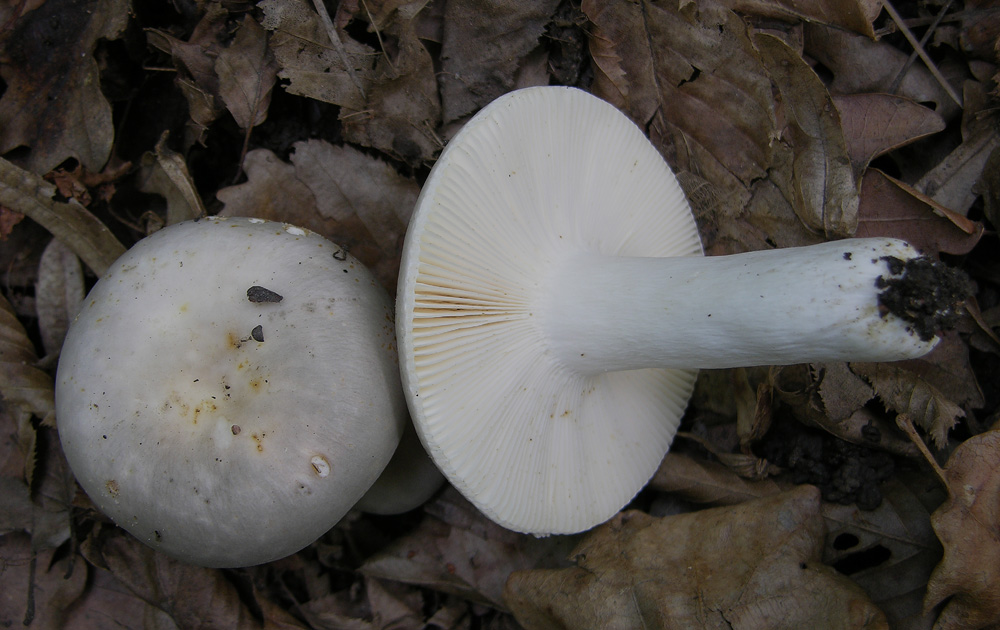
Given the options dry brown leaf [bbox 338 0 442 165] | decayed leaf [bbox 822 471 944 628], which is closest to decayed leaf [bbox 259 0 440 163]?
dry brown leaf [bbox 338 0 442 165]

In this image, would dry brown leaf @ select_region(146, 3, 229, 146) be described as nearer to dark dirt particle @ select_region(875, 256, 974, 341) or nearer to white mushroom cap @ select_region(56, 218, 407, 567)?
white mushroom cap @ select_region(56, 218, 407, 567)

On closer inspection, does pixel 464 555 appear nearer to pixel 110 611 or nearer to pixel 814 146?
pixel 110 611

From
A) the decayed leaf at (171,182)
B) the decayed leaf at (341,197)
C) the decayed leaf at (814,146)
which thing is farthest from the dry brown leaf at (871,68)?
the decayed leaf at (171,182)

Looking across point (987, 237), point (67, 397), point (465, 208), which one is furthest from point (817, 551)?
point (67, 397)

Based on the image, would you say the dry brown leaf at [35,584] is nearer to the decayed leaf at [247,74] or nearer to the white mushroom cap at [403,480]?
the white mushroom cap at [403,480]

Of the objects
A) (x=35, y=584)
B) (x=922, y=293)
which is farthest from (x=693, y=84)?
(x=35, y=584)

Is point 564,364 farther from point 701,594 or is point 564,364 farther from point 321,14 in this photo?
point 321,14
